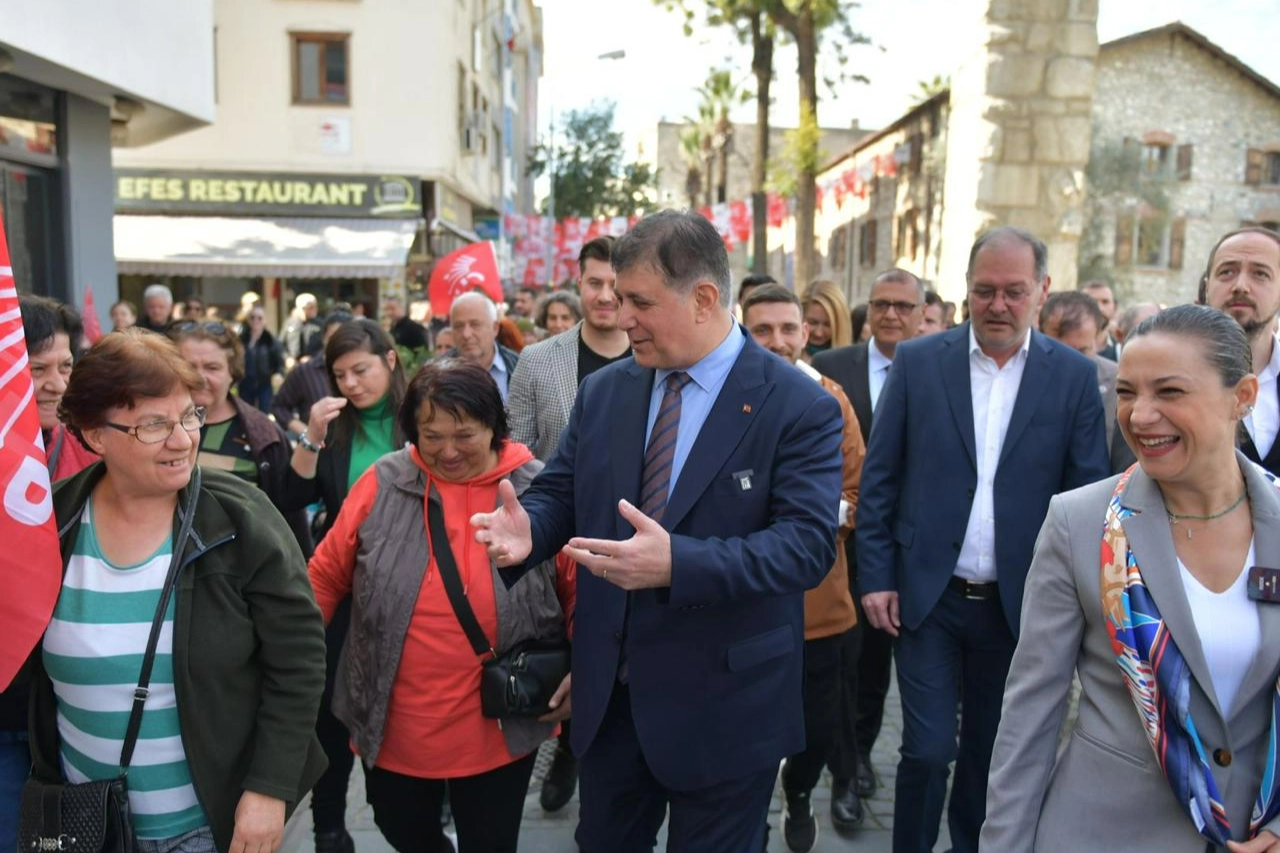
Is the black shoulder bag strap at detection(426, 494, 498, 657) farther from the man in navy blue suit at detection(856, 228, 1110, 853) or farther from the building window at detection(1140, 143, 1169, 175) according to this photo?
the building window at detection(1140, 143, 1169, 175)

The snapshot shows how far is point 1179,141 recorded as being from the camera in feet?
95.8

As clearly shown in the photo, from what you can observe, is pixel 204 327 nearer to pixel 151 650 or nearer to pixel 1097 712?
pixel 151 650

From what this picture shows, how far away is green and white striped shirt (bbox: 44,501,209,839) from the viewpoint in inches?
93.2

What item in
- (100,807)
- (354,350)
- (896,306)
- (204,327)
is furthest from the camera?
(896,306)

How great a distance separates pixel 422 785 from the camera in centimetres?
331

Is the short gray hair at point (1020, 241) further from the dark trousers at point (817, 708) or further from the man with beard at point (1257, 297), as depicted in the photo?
the dark trousers at point (817, 708)

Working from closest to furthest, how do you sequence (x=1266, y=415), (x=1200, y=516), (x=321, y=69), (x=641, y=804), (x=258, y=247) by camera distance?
(x=1200, y=516) < (x=641, y=804) < (x=1266, y=415) < (x=258, y=247) < (x=321, y=69)

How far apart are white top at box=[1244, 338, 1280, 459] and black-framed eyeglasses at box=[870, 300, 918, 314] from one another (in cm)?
202

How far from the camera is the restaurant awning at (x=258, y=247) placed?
19453 millimetres

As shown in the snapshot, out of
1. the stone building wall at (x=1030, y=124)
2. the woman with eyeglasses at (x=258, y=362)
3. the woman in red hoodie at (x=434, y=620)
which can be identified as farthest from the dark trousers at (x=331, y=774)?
the stone building wall at (x=1030, y=124)

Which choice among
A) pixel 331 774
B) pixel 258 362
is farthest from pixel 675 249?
→ pixel 258 362

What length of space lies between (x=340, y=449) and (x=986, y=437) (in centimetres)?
255

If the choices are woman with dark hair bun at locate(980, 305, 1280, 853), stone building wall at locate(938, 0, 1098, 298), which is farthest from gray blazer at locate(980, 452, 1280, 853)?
stone building wall at locate(938, 0, 1098, 298)

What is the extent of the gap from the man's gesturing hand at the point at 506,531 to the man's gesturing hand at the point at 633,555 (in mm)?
335
